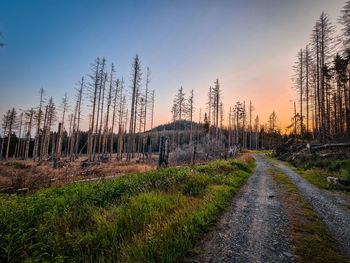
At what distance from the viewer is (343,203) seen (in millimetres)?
5180

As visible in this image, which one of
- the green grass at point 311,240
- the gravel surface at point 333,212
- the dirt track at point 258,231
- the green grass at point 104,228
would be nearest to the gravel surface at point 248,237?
the dirt track at point 258,231

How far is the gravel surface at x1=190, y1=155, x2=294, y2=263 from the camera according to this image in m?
2.46

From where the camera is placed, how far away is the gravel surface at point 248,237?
2.46 m

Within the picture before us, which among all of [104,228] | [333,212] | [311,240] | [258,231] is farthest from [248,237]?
[333,212]

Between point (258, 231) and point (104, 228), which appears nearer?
point (104, 228)

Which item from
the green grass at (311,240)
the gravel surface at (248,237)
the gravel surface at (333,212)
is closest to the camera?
the green grass at (311,240)

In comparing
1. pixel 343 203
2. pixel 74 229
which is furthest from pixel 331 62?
pixel 74 229

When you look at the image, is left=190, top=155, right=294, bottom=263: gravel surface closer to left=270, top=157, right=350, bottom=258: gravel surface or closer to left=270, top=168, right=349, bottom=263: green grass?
left=270, top=168, right=349, bottom=263: green grass

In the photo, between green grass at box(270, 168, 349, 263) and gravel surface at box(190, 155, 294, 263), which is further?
gravel surface at box(190, 155, 294, 263)

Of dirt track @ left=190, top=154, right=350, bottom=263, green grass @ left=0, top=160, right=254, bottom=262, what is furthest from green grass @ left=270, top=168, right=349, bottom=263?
green grass @ left=0, top=160, right=254, bottom=262

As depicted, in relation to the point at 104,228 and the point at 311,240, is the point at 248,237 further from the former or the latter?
the point at 104,228

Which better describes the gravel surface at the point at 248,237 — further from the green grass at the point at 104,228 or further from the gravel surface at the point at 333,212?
the gravel surface at the point at 333,212

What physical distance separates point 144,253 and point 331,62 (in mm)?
29231

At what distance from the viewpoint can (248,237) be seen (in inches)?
121
